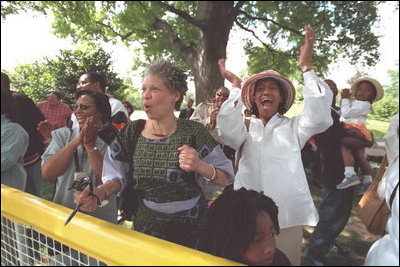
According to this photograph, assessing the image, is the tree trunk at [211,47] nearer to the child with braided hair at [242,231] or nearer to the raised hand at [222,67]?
the raised hand at [222,67]

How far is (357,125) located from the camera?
157 inches

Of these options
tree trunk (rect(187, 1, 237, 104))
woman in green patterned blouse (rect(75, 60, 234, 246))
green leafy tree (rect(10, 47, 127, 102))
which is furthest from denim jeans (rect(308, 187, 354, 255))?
green leafy tree (rect(10, 47, 127, 102))

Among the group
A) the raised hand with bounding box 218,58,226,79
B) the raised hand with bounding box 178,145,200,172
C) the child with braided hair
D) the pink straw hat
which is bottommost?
the child with braided hair

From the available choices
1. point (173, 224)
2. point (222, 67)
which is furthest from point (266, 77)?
point (173, 224)

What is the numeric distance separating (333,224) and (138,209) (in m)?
2.25

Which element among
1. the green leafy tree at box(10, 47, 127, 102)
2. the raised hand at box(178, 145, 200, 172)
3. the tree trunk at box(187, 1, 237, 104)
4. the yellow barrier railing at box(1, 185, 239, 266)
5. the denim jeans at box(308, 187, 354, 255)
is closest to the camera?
the yellow barrier railing at box(1, 185, 239, 266)

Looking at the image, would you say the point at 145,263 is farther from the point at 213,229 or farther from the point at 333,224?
the point at 333,224

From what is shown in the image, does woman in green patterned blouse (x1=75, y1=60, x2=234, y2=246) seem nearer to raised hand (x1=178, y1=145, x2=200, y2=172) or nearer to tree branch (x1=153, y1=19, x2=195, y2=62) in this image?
raised hand (x1=178, y1=145, x2=200, y2=172)

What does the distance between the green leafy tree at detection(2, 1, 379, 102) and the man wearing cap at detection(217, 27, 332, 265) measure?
18.1 feet

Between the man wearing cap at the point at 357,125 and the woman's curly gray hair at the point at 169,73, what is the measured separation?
214 centimetres

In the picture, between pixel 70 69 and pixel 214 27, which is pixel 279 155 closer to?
pixel 214 27

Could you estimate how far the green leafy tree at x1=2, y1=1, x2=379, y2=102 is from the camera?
7816mm

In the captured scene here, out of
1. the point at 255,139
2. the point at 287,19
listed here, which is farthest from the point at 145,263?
the point at 287,19

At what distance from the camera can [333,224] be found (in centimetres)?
306
